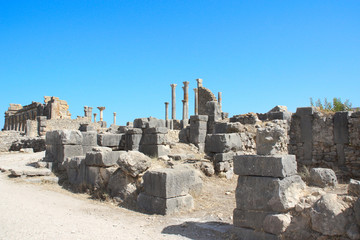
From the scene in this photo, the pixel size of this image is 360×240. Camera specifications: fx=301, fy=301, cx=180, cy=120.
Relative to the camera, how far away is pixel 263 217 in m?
4.39

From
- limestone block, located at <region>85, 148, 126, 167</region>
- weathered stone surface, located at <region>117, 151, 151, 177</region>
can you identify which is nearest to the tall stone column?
limestone block, located at <region>85, 148, 126, 167</region>

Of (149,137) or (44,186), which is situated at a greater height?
(149,137)

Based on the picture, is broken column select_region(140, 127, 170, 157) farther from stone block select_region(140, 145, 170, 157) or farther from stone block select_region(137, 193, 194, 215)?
stone block select_region(137, 193, 194, 215)

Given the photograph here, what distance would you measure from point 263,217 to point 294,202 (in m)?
0.49

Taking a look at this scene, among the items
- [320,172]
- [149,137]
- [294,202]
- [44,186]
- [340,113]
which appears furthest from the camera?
[149,137]

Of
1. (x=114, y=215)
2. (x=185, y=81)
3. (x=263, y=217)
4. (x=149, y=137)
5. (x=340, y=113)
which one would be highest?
(x=185, y=81)

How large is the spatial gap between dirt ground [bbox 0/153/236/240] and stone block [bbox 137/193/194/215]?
0.15m

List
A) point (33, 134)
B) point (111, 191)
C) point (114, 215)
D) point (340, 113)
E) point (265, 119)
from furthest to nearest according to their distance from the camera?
point (33, 134), point (265, 119), point (340, 113), point (111, 191), point (114, 215)

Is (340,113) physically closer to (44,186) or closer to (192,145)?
(192,145)

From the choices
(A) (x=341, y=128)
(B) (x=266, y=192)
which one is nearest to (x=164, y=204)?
(B) (x=266, y=192)

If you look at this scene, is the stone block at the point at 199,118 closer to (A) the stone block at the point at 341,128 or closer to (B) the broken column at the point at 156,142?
(B) the broken column at the point at 156,142

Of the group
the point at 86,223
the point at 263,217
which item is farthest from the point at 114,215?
the point at 263,217

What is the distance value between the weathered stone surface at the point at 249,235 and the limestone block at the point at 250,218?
0.06 meters

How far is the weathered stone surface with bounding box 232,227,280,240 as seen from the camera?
167 inches
